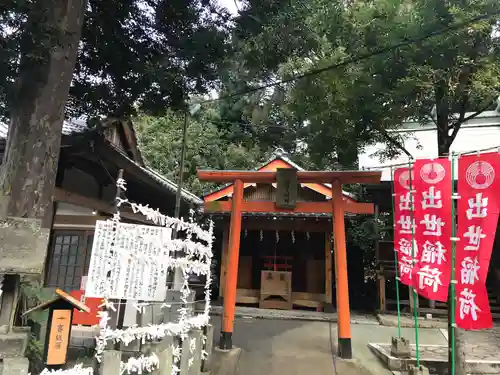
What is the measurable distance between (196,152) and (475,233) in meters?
15.8

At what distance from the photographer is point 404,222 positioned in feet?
21.8

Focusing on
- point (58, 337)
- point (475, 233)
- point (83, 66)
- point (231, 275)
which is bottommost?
point (58, 337)

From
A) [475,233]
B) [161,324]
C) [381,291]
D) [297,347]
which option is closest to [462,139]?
[381,291]

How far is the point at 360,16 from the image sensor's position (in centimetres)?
902

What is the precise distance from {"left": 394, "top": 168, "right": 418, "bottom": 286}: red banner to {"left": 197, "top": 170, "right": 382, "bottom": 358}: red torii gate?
853 millimetres

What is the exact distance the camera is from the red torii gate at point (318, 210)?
280 inches

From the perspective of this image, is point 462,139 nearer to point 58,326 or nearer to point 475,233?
point 475,233

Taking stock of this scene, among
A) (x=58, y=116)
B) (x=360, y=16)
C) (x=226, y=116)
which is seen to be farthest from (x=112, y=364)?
(x=226, y=116)

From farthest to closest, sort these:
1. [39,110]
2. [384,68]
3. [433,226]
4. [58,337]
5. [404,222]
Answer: [384,68]
[404,222]
[433,226]
[39,110]
[58,337]

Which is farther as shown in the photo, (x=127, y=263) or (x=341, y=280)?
(x=341, y=280)

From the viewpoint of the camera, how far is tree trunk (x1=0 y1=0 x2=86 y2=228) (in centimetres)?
445

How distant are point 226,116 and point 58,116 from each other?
18588 millimetres

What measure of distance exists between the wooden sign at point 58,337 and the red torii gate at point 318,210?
3683 mm

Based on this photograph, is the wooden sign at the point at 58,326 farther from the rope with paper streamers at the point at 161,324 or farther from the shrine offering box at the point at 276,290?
the shrine offering box at the point at 276,290
